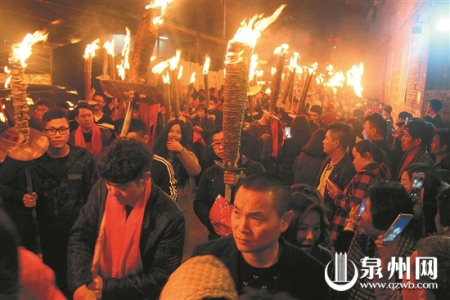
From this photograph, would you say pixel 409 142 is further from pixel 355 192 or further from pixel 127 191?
pixel 127 191

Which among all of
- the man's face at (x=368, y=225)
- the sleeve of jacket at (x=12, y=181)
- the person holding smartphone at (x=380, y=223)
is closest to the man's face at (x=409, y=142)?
the person holding smartphone at (x=380, y=223)

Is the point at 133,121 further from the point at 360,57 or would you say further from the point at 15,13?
the point at 360,57

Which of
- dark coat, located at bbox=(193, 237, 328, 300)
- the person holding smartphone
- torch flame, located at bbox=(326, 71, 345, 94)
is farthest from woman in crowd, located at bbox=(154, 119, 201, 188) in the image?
torch flame, located at bbox=(326, 71, 345, 94)

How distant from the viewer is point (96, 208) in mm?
3500

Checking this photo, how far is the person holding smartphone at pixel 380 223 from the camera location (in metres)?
3.06

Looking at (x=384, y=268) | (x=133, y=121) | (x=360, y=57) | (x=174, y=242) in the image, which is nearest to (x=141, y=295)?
(x=174, y=242)

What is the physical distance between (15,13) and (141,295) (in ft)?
44.7

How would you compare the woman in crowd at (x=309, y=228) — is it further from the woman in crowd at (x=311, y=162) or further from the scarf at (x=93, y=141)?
the scarf at (x=93, y=141)

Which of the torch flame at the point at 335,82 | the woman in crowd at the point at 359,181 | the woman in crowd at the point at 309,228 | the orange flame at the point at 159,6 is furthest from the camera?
the torch flame at the point at 335,82

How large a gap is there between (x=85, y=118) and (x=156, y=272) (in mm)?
3877

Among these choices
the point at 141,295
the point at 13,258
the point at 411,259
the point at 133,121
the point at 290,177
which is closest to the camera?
the point at 13,258

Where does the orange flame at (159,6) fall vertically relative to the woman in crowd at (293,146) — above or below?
above

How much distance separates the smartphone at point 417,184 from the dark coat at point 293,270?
2.00m

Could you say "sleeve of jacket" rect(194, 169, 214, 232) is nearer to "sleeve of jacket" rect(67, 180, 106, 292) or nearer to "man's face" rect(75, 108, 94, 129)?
"sleeve of jacket" rect(67, 180, 106, 292)
